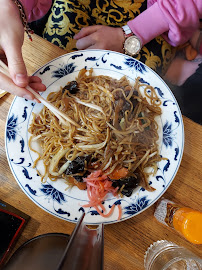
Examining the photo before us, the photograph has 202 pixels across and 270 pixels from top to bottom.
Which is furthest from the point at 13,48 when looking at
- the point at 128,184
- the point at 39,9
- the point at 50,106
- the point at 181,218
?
the point at 181,218

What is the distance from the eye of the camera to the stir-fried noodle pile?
3.88 feet

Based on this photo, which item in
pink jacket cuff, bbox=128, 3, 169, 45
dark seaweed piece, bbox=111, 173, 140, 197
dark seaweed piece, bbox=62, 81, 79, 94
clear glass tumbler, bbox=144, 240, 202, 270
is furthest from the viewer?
pink jacket cuff, bbox=128, 3, 169, 45

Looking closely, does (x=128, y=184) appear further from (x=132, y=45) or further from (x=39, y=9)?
(x=39, y=9)

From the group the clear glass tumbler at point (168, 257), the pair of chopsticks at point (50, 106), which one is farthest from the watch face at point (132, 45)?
the clear glass tumbler at point (168, 257)

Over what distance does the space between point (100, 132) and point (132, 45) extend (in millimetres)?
533

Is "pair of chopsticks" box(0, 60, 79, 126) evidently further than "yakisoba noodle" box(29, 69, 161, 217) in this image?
No

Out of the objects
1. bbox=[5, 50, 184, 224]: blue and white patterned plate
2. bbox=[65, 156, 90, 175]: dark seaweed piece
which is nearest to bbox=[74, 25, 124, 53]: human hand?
bbox=[5, 50, 184, 224]: blue and white patterned plate

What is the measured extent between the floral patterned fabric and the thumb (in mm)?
441

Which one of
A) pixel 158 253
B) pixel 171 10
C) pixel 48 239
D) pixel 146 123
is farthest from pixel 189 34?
pixel 48 239

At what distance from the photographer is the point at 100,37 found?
1.42m

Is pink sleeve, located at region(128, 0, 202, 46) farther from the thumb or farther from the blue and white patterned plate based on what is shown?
the thumb

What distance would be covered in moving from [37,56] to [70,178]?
66 centimetres

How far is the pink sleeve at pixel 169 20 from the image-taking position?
1319 mm

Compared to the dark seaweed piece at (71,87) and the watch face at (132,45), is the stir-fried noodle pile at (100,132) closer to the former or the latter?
the dark seaweed piece at (71,87)
